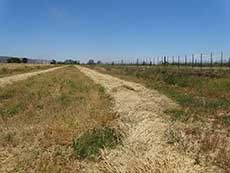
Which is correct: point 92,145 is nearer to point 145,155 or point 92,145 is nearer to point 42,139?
point 42,139

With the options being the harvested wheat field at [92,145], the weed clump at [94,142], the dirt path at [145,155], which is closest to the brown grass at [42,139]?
the harvested wheat field at [92,145]

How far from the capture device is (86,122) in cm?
974

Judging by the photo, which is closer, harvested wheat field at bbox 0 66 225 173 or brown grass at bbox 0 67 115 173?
harvested wheat field at bbox 0 66 225 173

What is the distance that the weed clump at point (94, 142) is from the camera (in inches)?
286

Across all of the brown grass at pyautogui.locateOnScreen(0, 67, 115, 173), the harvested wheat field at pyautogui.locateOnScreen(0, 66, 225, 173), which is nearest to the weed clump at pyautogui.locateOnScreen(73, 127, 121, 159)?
the harvested wheat field at pyautogui.locateOnScreen(0, 66, 225, 173)

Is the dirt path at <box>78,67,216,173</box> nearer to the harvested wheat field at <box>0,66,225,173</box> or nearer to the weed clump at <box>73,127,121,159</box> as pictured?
the harvested wheat field at <box>0,66,225,173</box>

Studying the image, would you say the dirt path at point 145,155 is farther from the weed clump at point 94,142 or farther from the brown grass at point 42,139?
the brown grass at point 42,139

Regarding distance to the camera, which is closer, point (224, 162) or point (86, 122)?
point (224, 162)

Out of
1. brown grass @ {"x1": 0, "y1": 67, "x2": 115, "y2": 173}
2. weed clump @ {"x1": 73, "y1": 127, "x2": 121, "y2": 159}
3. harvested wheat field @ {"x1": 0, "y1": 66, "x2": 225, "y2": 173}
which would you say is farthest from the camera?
weed clump @ {"x1": 73, "y1": 127, "x2": 121, "y2": 159}

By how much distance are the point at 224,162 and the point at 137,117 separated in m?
4.88

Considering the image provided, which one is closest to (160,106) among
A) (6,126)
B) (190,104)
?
(190,104)

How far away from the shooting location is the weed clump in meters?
7.27

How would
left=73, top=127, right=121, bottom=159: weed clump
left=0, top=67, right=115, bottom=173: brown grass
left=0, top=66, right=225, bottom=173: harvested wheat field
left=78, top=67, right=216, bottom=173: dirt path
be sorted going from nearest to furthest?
left=78, top=67, right=216, bottom=173: dirt path < left=0, top=66, right=225, bottom=173: harvested wheat field < left=0, top=67, right=115, bottom=173: brown grass < left=73, top=127, right=121, bottom=159: weed clump

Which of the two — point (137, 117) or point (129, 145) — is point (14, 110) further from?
point (129, 145)
